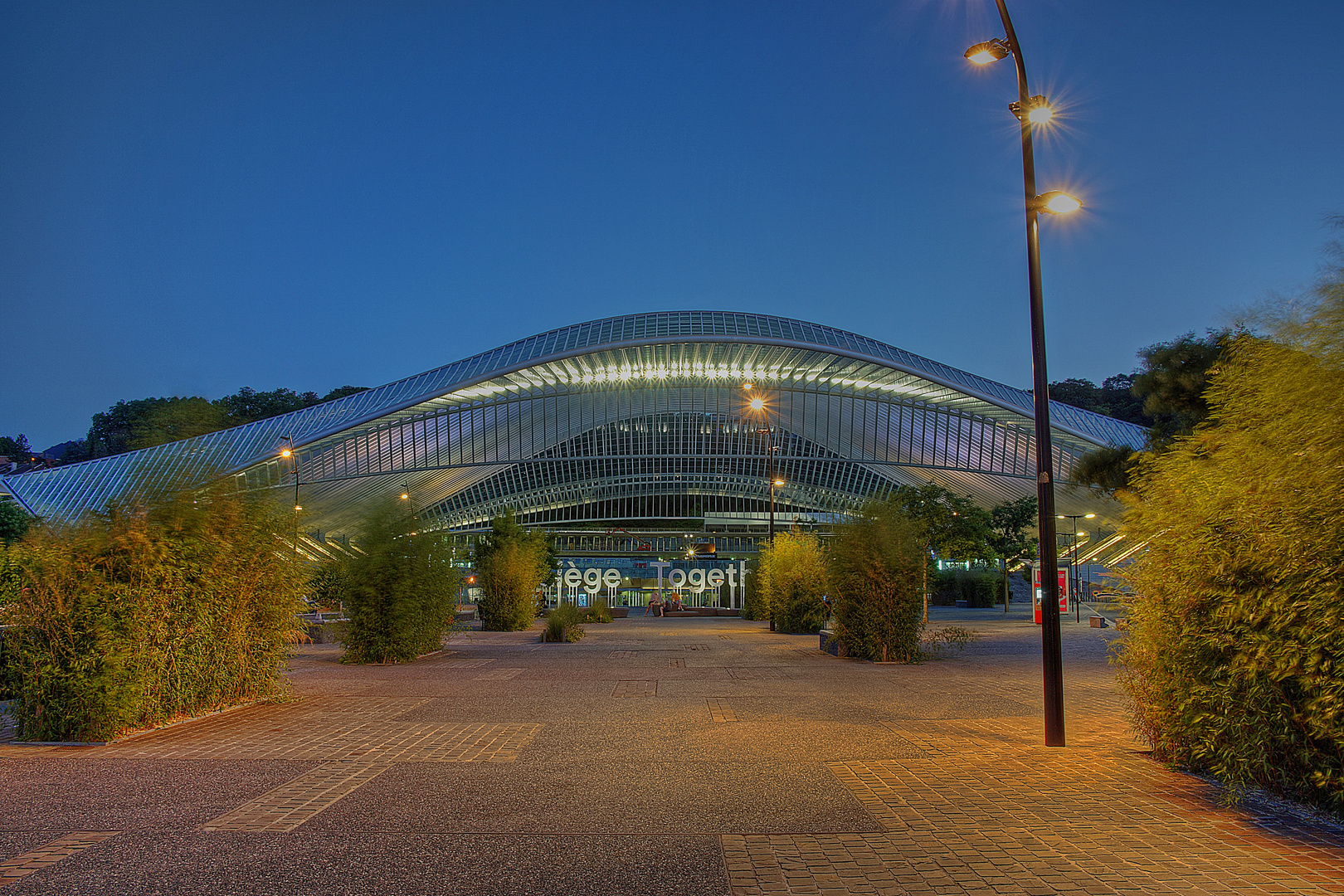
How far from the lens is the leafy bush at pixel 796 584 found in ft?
85.9

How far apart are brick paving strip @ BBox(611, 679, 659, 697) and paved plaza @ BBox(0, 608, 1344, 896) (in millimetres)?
880

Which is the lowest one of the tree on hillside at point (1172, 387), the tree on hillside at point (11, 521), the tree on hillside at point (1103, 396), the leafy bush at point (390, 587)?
the leafy bush at point (390, 587)

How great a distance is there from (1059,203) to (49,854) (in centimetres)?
1000

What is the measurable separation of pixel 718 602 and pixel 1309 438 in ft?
156

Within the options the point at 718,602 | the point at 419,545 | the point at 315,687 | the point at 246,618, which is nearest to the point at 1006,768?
the point at 246,618

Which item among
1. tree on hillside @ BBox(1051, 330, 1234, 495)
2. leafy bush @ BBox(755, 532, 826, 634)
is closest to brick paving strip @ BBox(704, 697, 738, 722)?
tree on hillside @ BBox(1051, 330, 1234, 495)

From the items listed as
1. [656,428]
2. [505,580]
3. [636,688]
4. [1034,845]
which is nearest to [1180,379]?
[636,688]

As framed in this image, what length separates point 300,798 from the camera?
6.53m

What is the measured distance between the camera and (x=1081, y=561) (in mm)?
50219

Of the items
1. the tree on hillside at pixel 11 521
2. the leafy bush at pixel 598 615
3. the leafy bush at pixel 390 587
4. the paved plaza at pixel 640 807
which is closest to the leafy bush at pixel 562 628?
the leafy bush at pixel 390 587

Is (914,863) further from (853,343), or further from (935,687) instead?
(853,343)

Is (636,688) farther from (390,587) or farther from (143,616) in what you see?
(143,616)

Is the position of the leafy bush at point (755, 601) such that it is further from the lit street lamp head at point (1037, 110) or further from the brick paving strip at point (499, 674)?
the lit street lamp head at point (1037, 110)

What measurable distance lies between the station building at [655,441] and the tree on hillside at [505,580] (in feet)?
46.0
